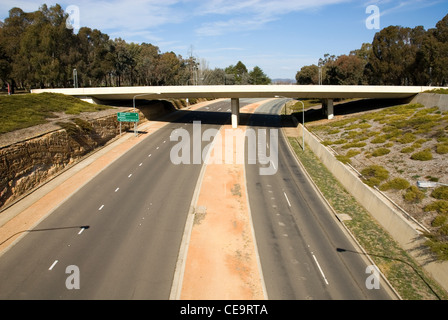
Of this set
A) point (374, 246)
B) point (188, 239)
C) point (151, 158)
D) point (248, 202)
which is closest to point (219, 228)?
point (188, 239)

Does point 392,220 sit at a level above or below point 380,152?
below

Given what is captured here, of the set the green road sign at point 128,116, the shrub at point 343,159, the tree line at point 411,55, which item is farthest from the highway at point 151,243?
the tree line at point 411,55

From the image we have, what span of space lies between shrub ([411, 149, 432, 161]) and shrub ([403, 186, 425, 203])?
23.1ft

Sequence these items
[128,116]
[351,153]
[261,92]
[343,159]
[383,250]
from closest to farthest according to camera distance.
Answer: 1. [383,250]
2. [343,159]
3. [351,153]
4. [128,116]
5. [261,92]

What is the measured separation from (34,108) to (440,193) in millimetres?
55152

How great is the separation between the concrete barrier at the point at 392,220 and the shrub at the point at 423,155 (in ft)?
22.2

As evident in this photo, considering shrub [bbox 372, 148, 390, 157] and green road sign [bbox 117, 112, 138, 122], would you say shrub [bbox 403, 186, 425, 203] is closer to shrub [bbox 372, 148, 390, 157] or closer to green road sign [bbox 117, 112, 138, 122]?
shrub [bbox 372, 148, 390, 157]

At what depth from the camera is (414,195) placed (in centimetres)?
2919

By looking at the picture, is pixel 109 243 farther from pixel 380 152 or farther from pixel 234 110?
pixel 234 110

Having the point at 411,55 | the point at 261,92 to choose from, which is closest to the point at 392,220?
the point at 261,92

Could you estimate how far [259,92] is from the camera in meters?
57.6
